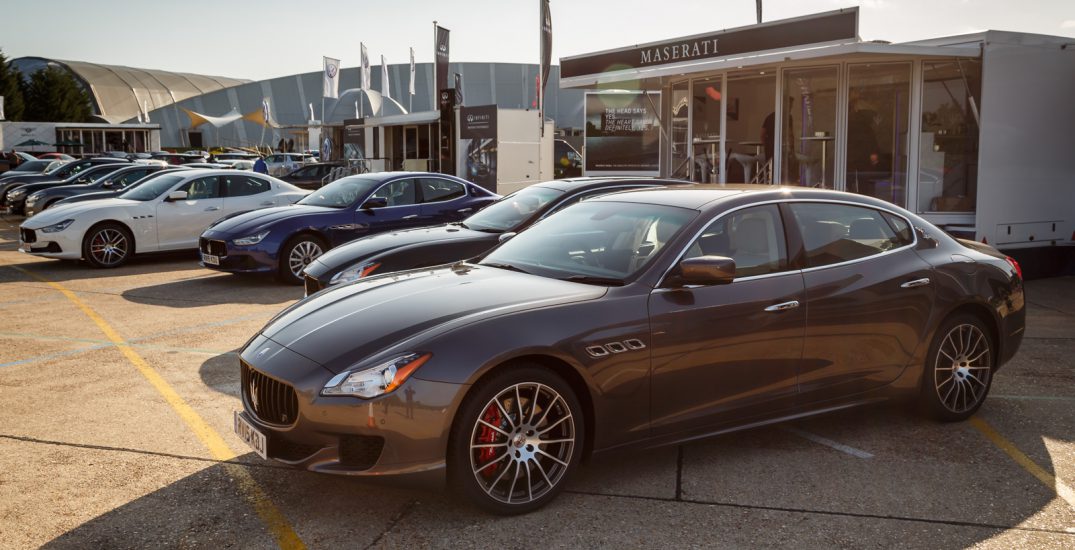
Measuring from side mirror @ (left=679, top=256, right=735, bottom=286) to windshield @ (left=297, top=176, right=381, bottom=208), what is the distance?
8.21 metres

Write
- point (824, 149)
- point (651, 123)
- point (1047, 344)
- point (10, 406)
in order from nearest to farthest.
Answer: point (10, 406), point (1047, 344), point (824, 149), point (651, 123)

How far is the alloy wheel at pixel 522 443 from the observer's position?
3.78 metres

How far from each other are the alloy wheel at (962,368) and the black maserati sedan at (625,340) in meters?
0.01

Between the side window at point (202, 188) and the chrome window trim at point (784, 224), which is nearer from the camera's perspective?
the chrome window trim at point (784, 224)

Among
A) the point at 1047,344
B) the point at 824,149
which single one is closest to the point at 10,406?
the point at 1047,344

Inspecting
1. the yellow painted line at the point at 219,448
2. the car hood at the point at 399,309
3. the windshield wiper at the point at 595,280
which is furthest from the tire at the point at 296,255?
the windshield wiper at the point at 595,280

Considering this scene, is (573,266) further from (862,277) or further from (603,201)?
(862,277)

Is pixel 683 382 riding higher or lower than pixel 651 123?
lower

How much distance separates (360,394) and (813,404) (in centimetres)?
250

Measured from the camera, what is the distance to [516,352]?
3.76 metres

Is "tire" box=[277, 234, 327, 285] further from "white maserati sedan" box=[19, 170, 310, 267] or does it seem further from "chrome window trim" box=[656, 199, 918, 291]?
"chrome window trim" box=[656, 199, 918, 291]

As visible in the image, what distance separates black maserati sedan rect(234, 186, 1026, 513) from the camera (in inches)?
145

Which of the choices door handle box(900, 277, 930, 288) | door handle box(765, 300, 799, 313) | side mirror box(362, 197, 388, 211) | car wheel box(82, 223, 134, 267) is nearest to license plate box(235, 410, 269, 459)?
door handle box(765, 300, 799, 313)

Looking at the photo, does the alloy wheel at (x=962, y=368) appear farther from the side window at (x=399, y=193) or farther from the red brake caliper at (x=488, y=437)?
the side window at (x=399, y=193)
